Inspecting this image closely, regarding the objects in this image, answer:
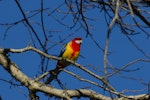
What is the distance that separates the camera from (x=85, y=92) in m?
4.15

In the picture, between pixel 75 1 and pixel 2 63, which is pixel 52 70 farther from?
pixel 75 1

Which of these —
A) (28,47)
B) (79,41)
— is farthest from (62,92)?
(79,41)

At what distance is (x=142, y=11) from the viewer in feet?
11.4

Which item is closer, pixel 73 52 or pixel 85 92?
pixel 85 92

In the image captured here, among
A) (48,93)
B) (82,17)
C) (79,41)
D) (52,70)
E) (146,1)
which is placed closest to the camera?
(146,1)

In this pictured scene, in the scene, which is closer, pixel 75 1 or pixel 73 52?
pixel 75 1

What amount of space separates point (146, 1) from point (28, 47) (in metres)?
1.17

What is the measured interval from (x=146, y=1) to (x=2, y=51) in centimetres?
144

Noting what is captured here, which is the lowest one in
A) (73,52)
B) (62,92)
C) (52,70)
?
(62,92)

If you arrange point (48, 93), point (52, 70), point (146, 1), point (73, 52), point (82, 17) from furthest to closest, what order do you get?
point (73, 52), point (52, 70), point (48, 93), point (82, 17), point (146, 1)

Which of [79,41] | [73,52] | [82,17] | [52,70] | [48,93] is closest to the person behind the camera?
[82,17]

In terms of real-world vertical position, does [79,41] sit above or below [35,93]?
above

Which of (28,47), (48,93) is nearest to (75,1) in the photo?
(28,47)

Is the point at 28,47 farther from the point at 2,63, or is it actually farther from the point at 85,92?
the point at 85,92
